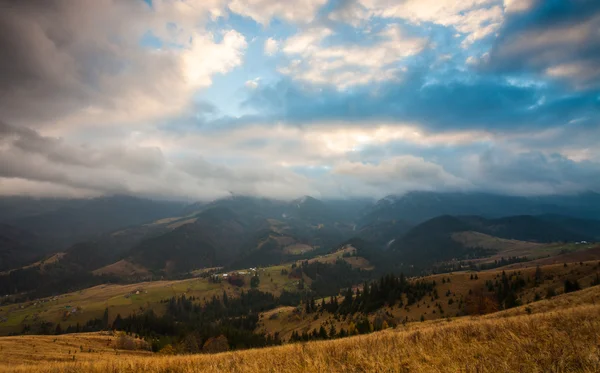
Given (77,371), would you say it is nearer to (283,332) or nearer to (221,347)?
(221,347)

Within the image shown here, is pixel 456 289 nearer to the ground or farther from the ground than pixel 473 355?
nearer to the ground

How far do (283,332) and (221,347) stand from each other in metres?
108

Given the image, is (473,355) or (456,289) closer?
(473,355)

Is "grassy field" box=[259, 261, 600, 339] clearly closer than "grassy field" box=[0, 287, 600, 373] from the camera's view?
No

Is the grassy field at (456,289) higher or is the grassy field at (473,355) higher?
the grassy field at (473,355)

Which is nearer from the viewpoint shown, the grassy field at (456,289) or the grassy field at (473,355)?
the grassy field at (473,355)

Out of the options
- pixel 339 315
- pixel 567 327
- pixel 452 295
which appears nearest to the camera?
pixel 567 327

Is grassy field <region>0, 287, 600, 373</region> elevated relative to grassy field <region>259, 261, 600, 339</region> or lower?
elevated

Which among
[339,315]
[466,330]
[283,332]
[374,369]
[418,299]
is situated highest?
[374,369]

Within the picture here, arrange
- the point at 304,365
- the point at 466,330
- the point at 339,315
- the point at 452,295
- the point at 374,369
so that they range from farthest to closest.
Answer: the point at 339,315 < the point at 452,295 < the point at 466,330 < the point at 304,365 < the point at 374,369

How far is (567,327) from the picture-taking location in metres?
13.4

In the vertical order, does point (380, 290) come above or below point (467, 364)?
below

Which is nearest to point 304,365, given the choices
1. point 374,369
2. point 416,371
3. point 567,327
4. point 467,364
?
point 374,369

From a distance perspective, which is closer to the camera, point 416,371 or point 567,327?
point 416,371
